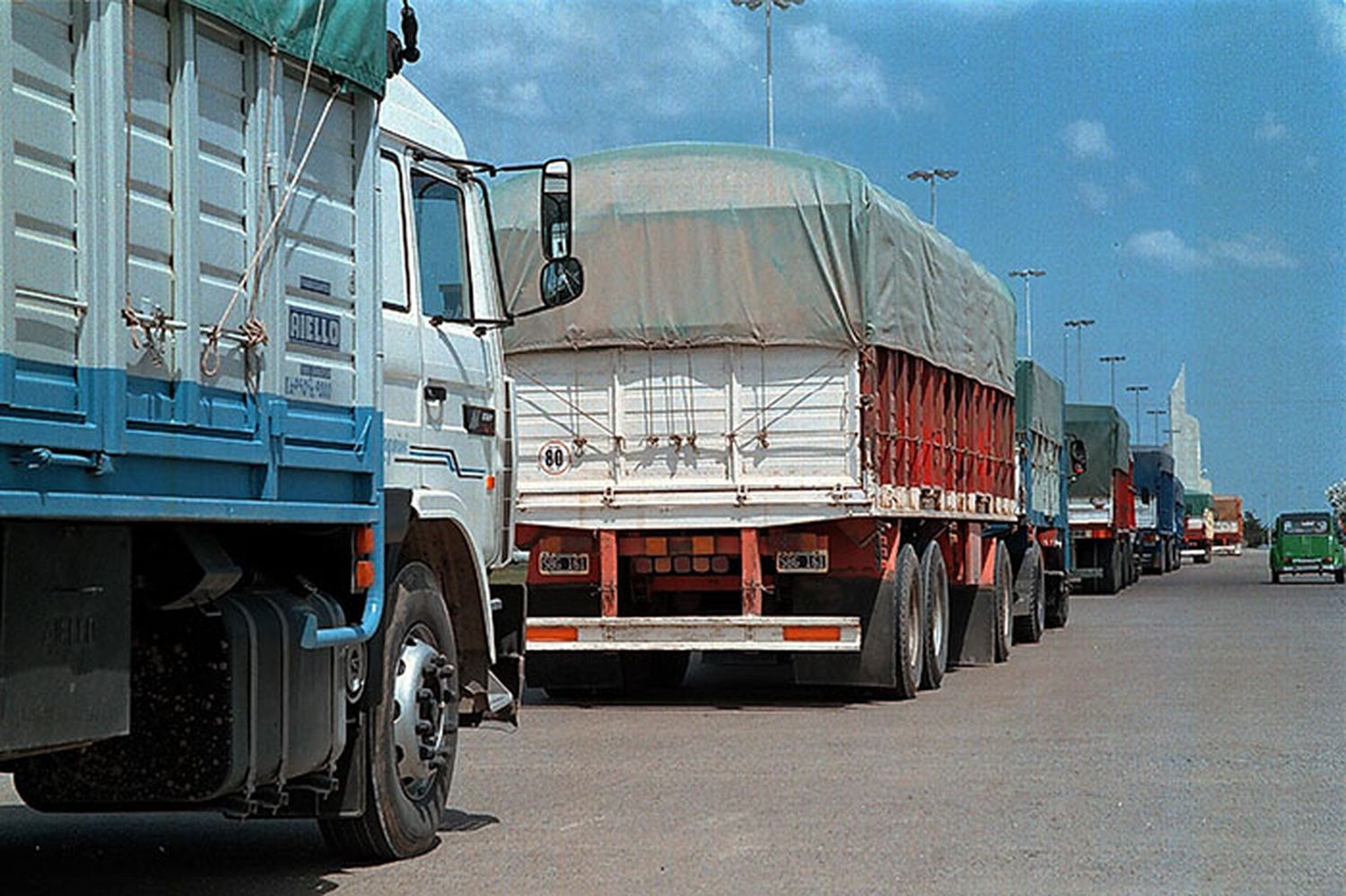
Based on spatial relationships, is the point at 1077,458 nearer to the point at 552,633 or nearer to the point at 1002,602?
the point at 1002,602

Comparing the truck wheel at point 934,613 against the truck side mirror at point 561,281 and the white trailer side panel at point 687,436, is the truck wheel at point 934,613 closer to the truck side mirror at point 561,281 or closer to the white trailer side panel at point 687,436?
the white trailer side panel at point 687,436

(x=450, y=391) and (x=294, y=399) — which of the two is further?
(x=450, y=391)

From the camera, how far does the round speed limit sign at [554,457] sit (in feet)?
51.5

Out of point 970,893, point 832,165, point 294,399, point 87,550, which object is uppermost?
point 832,165

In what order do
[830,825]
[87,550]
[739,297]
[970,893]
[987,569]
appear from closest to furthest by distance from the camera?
1. [87,550]
2. [970,893]
3. [830,825]
4. [739,297]
5. [987,569]

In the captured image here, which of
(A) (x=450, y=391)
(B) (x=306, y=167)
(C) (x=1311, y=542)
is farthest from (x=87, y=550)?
(C) (x=1311, y=542)

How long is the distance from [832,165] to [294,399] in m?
9.10

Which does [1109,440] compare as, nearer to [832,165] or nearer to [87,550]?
[832,165]

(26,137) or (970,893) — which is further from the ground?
(26,137)

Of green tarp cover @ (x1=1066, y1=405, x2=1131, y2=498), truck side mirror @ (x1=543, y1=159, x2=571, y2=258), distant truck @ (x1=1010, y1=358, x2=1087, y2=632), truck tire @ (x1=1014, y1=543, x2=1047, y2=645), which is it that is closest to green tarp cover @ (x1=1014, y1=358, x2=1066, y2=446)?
distant truck @ (x1=1010, y1=358, x2=1087, y2=632)

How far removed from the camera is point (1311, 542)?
160ft

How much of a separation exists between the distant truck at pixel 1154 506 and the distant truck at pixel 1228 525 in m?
39.7

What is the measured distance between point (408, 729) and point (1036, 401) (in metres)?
20.0

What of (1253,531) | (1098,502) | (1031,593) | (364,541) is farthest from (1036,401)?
(1253,531)
